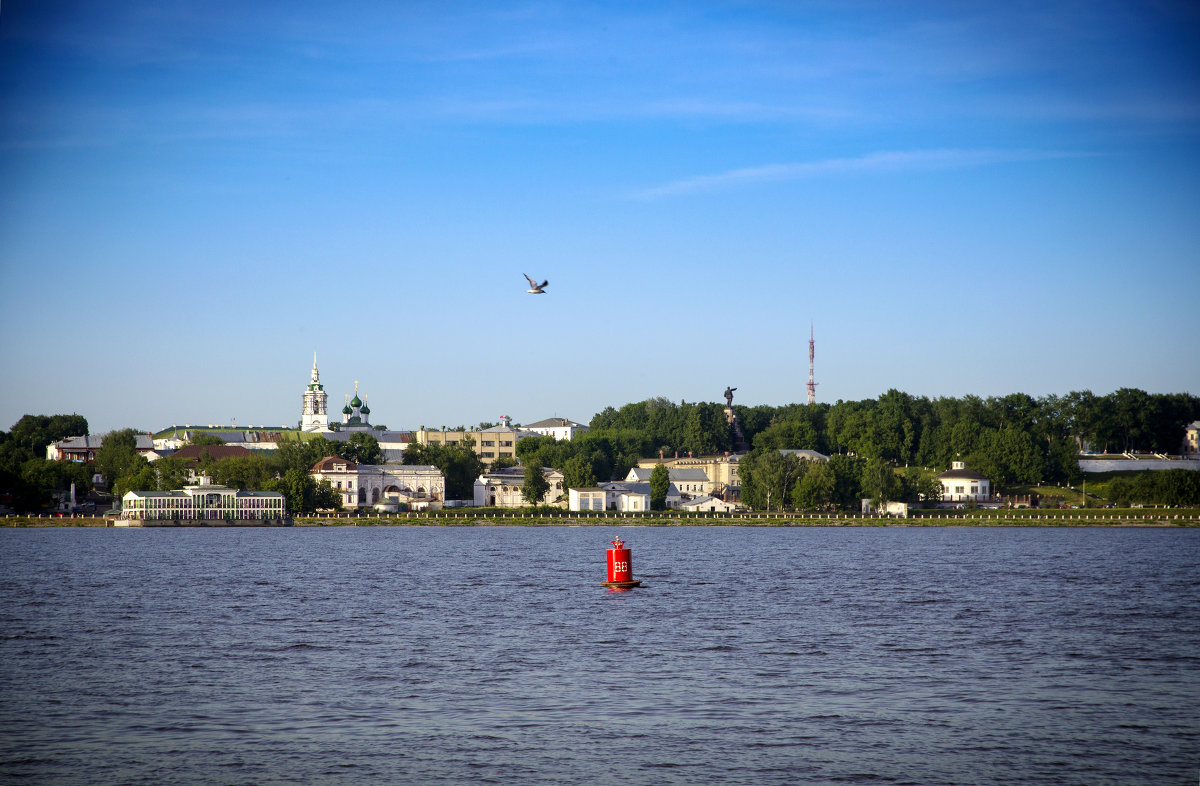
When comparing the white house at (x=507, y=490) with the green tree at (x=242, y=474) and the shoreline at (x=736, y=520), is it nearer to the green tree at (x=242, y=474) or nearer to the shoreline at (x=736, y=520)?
the shoreline at (x=736, y=520)

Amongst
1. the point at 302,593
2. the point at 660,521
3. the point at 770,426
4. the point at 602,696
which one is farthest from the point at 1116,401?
the point at 602,696

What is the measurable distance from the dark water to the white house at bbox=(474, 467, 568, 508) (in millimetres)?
94012

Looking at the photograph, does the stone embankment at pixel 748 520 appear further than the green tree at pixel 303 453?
No

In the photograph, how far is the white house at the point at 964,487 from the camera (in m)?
139

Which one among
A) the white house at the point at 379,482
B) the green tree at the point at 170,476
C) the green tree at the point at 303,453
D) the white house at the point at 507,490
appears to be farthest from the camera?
the white house at the point at 507,490

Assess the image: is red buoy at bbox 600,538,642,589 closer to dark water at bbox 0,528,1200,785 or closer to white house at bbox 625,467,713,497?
dark water at bbox 0,528,1200,785

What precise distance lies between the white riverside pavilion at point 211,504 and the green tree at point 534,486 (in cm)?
2793

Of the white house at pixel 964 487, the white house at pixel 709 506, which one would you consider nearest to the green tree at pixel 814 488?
the white house at pixel 709 506

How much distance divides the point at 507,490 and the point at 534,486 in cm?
1198

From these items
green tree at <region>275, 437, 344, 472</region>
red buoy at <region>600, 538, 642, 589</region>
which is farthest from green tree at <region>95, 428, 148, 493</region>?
red buoy at <region>600, 538, 642, 589</region>

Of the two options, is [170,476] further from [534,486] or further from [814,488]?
[814,488]

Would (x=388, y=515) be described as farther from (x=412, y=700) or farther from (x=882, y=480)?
(x=412, y=700)

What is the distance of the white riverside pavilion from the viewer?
120562mm

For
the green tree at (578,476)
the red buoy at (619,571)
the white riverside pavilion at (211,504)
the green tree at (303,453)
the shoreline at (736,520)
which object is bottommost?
the shoreline at (736,520)
